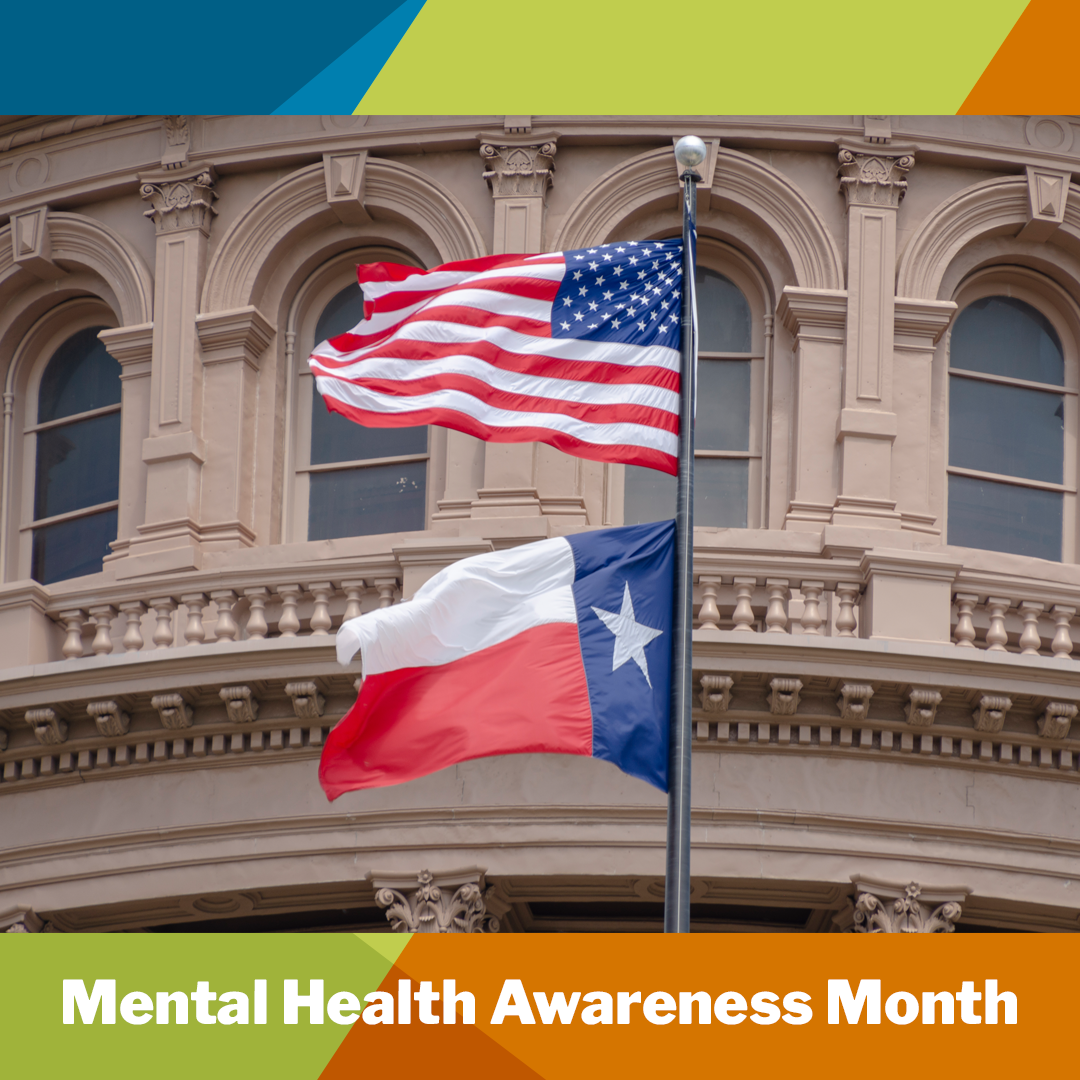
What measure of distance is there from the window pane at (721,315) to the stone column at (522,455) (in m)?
1.71

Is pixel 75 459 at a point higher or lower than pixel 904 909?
higher

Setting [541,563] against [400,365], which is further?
[400,365]

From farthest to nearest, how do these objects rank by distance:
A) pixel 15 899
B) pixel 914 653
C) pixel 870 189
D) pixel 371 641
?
pixel 870 189, pixel 15 899, pixel 914 653, pixel 371 641

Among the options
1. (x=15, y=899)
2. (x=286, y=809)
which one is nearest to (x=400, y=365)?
(x=286, y=809)

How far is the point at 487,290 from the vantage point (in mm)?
13609

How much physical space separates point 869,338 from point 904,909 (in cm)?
530

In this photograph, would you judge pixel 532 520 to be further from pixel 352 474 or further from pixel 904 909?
pixel 904 909

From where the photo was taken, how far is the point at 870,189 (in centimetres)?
2044

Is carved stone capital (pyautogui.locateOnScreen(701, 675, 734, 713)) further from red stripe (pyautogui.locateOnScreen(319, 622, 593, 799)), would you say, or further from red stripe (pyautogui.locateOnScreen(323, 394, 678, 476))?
red stripe (pyautogui.locateOnScreen(319, 622, 593, 799))

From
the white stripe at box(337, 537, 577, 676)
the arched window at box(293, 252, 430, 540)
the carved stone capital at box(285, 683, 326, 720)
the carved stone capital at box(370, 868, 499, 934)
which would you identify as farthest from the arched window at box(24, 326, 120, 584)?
the white stripe at box(337, 537, 577, 676)

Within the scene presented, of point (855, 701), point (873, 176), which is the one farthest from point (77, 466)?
point (855, 701)

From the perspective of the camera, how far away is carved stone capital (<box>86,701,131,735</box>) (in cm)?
1809

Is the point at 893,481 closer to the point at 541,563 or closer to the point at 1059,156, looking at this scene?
the point at 1059,156

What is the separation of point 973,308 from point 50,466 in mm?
8783
